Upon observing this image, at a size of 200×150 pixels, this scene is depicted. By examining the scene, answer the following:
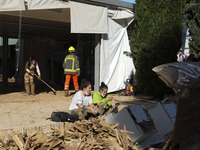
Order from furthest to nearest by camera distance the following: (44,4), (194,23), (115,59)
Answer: (194,23), (115,59), (44,4)

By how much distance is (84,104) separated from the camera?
6.03 meters

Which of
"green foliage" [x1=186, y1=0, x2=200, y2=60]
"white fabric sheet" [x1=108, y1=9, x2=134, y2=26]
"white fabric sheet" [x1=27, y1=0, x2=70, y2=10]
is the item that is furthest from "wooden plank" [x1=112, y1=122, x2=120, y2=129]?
"green foliage" [x1=186, y1=0, x2=200, y2=60]

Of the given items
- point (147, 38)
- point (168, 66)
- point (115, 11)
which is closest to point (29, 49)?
point (115, 11)

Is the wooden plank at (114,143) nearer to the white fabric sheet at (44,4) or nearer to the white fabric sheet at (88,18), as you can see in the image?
the white fabric sheet at (44,4)

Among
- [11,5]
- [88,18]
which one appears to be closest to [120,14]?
[88,18]

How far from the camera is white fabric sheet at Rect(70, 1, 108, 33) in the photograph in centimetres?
912

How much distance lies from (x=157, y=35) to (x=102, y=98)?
3891 millimetres

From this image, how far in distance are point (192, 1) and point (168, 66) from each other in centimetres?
1559

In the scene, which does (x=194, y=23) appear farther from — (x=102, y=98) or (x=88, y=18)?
(x=102, y=98)

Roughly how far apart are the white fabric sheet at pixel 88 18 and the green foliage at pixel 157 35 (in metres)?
1.40

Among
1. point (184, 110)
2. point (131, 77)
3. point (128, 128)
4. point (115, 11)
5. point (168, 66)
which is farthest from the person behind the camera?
point (131, 77)

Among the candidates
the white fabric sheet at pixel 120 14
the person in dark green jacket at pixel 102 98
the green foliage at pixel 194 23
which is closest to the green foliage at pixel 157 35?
the white fabric sheet at pixel 120 14

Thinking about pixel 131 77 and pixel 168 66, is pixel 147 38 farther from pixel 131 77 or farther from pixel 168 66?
pixel 168 66

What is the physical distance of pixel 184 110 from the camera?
9.80 ft
